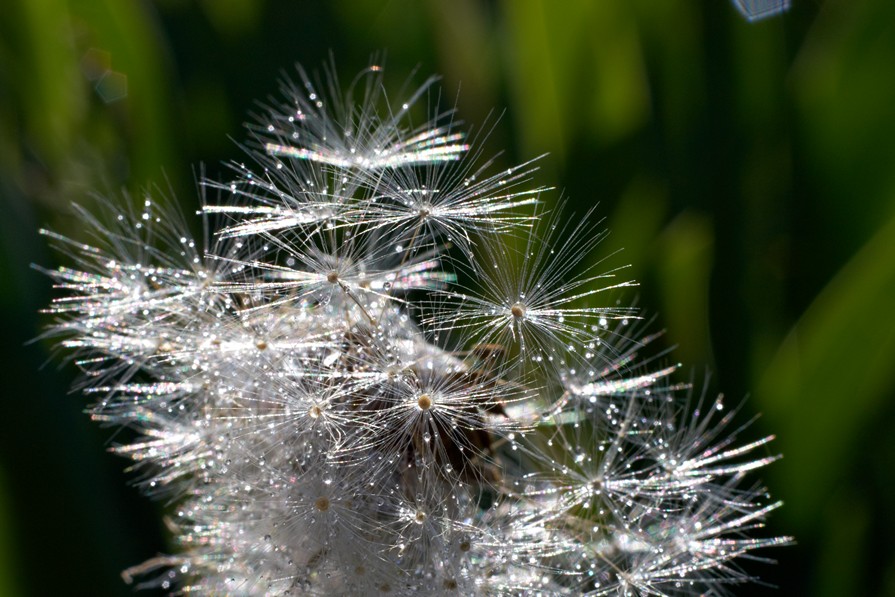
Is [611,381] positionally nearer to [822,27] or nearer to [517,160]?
[517,160]

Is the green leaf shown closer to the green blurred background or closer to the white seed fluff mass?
the green blurred background

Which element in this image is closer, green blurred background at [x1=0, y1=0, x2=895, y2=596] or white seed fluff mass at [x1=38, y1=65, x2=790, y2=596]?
white seed fluff mass at [x1=38, y1=65, x2=790, y2=596]

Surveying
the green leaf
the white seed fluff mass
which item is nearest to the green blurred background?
the green leaf

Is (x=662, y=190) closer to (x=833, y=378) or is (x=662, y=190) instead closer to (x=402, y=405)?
(x=833, y=378)

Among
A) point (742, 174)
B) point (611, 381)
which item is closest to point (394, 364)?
point (611, 381)

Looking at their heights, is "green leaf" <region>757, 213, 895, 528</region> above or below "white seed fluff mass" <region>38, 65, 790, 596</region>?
below

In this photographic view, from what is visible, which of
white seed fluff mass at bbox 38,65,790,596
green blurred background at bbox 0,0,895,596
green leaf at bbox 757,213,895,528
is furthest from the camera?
green blurred background at bbox 0,0,895,596

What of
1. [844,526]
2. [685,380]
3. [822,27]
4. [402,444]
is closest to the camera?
[402,444]
